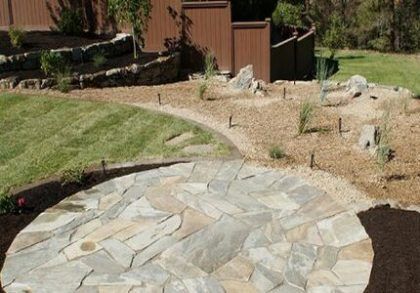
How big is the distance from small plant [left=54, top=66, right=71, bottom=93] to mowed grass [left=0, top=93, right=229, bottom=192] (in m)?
0.75

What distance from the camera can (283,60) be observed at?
16875mm

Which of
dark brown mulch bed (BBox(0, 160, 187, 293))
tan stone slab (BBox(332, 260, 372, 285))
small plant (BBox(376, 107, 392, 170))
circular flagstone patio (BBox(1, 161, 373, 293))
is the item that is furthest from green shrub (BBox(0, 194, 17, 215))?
small plant (BBox(376, 107, 392, 170))

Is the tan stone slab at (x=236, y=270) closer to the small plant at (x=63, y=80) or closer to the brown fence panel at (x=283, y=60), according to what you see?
the small plant at (x=63, y=80)

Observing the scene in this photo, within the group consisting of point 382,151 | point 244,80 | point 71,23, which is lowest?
point 382,151

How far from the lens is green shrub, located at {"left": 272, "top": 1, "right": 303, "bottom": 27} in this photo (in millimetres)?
22872

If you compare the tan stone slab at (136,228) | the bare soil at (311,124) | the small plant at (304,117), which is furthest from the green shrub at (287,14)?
the tan stone slab at (136,228)

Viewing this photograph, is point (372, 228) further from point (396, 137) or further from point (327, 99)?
point (327, 99)

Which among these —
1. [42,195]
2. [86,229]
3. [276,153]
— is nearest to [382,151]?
[276,153]

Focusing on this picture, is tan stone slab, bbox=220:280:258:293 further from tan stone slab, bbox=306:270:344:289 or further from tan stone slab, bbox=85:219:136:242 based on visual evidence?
tan stone slab, bbox=85:219:136:242

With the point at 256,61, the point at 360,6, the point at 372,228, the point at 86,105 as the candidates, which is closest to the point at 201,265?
the point at 372,228

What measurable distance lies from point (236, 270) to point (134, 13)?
1056cm

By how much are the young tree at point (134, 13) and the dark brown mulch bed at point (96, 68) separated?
12.3 inches

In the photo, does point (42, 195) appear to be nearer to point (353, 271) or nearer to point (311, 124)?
point (353, 271)

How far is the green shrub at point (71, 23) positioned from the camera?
16.9 meters
